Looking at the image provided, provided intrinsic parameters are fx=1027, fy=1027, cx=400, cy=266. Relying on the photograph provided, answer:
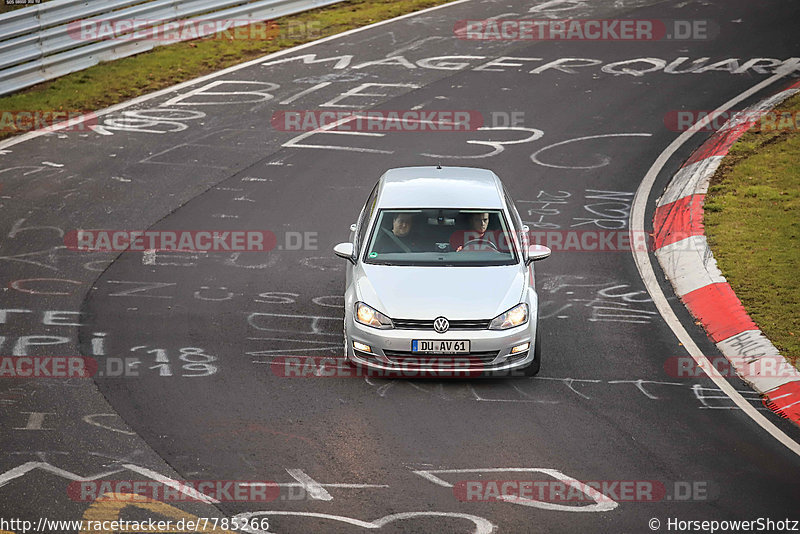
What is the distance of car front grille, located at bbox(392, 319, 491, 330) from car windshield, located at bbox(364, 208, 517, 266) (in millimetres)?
870

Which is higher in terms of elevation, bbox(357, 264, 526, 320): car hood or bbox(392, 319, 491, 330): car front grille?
bbox(357, 264, 526, 320): car hood

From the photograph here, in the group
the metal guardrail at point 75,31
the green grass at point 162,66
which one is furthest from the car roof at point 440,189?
the metal guardrail at point 75,31

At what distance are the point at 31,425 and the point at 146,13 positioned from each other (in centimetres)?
1536

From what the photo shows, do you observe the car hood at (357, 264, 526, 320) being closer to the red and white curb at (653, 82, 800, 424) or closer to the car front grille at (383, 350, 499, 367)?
the car front grille at (383, 350, 499, 367)

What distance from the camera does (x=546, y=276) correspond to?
12758 mm

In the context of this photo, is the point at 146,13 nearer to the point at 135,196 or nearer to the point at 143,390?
the point at 135,196

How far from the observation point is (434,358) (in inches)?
380

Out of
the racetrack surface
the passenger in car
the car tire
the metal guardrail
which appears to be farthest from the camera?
the metal guardrail

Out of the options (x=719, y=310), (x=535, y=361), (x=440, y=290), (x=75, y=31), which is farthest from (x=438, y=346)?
(x=75, y=31)

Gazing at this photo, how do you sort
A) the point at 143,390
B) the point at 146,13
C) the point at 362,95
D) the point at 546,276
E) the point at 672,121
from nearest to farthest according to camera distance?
the point at 143,390 → the point at 546,276 → the point at 672,121 → the point at 362,95 → the point at 146,13

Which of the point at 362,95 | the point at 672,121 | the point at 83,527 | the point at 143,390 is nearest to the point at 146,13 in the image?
the point at 362,95

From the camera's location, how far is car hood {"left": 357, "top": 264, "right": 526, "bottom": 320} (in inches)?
381

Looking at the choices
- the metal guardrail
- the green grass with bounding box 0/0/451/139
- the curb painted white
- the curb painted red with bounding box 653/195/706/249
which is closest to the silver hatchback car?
the curb painted white

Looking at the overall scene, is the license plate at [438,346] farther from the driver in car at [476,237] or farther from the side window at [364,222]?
the side window at [364,222]
